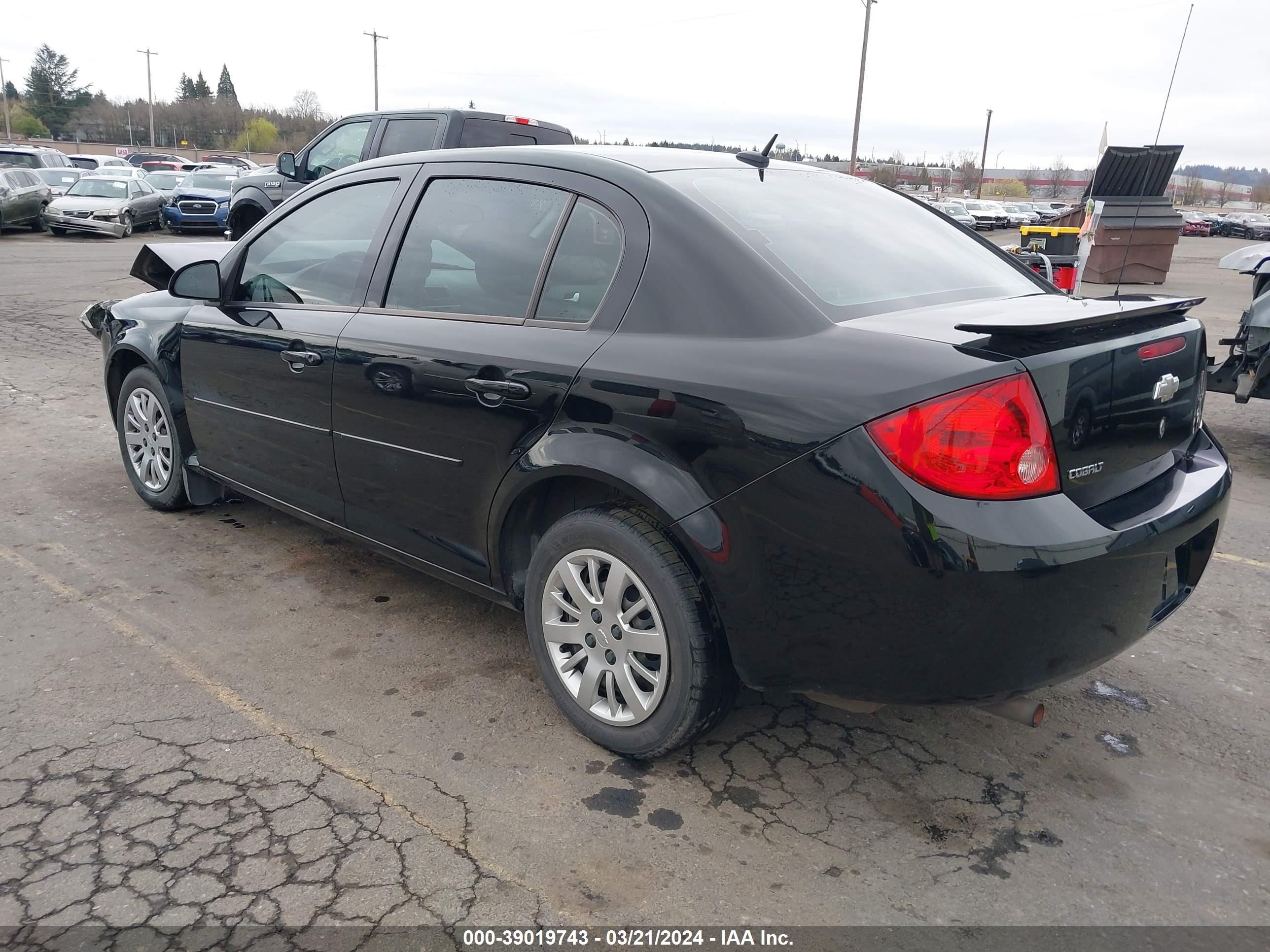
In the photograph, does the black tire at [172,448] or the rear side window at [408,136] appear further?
the rear side window at [408,136]

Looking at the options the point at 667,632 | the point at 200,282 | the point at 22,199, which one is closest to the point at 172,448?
the point at 200,282

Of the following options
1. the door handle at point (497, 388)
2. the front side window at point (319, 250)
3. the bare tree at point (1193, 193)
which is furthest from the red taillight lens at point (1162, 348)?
the bare tree at point (1193, 193)

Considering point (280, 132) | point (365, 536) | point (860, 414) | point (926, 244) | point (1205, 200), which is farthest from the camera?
point (1205, 200)

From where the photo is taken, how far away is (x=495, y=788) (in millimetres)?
2758

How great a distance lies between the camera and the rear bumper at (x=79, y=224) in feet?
71.7

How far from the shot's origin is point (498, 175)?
10.8ft

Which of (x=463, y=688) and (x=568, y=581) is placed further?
(x=463, y=688)

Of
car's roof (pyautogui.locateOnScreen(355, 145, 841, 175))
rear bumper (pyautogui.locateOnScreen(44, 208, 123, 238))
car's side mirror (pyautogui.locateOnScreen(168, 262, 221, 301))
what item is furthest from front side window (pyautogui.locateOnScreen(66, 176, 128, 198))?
car's roof (pyautogui.locateOnScreen(355, 145, 841, 175))

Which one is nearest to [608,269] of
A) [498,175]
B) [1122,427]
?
[498,175]

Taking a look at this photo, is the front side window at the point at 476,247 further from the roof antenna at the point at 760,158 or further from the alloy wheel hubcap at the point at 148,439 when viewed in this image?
the alloy wheel hubcap at the point at 148,439

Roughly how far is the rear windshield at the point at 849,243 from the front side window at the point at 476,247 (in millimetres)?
489

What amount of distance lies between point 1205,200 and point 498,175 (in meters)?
124

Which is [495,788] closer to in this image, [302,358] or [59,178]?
[302,358]

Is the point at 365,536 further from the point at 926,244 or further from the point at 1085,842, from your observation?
the point at 1085,842
